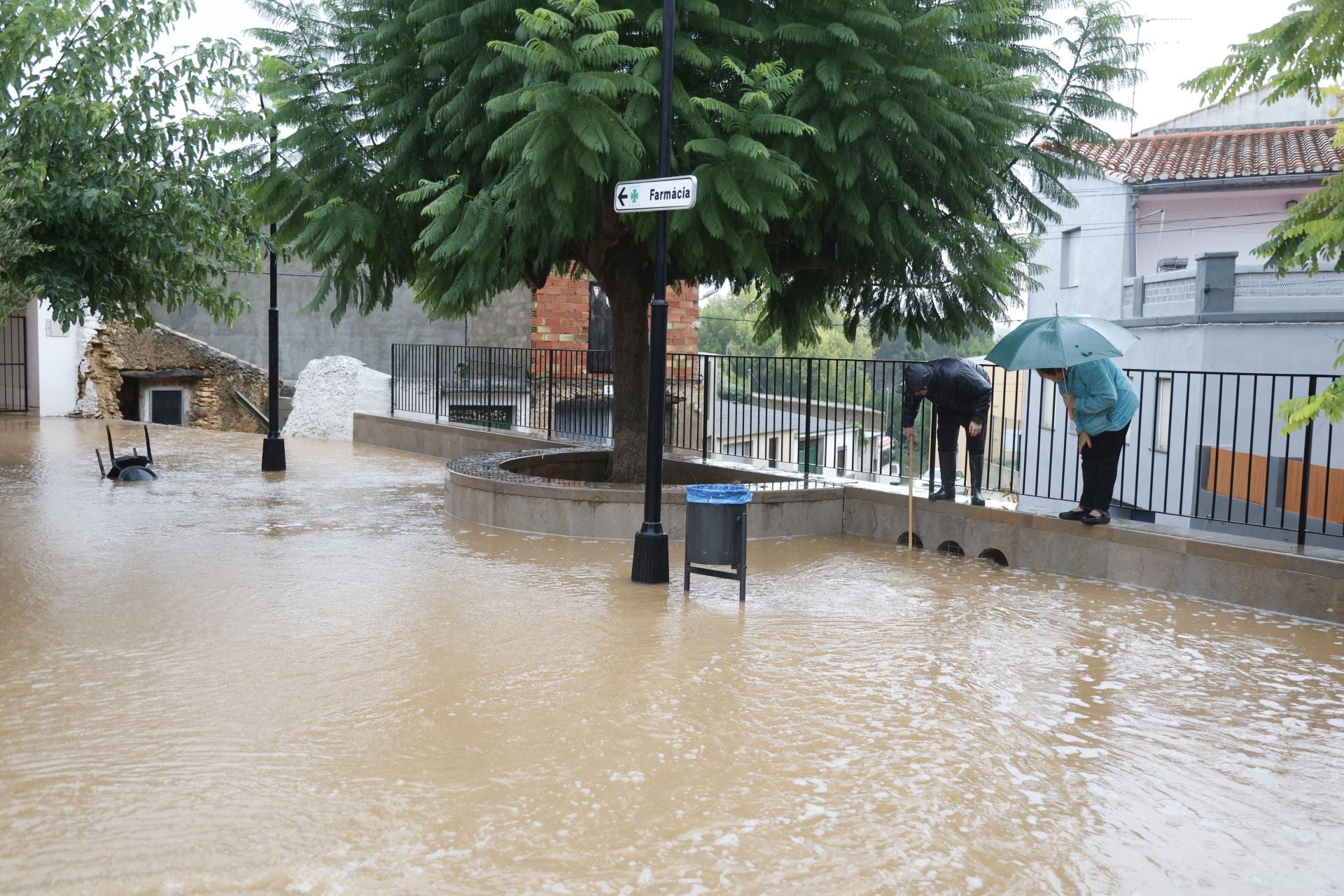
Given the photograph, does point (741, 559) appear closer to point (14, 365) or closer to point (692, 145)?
point (692, 145)

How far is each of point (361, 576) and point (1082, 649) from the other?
5.38 meters

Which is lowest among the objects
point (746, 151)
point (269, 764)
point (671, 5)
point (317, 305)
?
point (269, 764)

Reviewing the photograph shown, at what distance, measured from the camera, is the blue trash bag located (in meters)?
8.60

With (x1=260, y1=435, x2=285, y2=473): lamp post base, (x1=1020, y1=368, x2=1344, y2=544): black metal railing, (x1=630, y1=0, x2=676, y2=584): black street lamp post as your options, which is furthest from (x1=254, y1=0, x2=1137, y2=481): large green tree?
(x1=1020, y1=368, x2=1344, y2=544): black metal railing

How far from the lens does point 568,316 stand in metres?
26.4

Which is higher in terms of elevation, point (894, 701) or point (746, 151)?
point (746, 151)

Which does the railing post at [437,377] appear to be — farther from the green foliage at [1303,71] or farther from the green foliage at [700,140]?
the green foliage at [1303,71]

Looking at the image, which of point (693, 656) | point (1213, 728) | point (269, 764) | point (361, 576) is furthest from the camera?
point (361, 576)

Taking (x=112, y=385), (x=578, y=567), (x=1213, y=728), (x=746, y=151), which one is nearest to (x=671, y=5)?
(x=746, y=151)

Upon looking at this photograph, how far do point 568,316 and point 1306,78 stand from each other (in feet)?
70.1

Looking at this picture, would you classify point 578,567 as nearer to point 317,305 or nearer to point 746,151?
point 746,151

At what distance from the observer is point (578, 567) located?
9.74m

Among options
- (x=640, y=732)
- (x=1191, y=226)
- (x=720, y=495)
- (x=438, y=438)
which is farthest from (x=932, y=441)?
(x=1191, y=226)

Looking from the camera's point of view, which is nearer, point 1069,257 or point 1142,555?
point 1142,555
